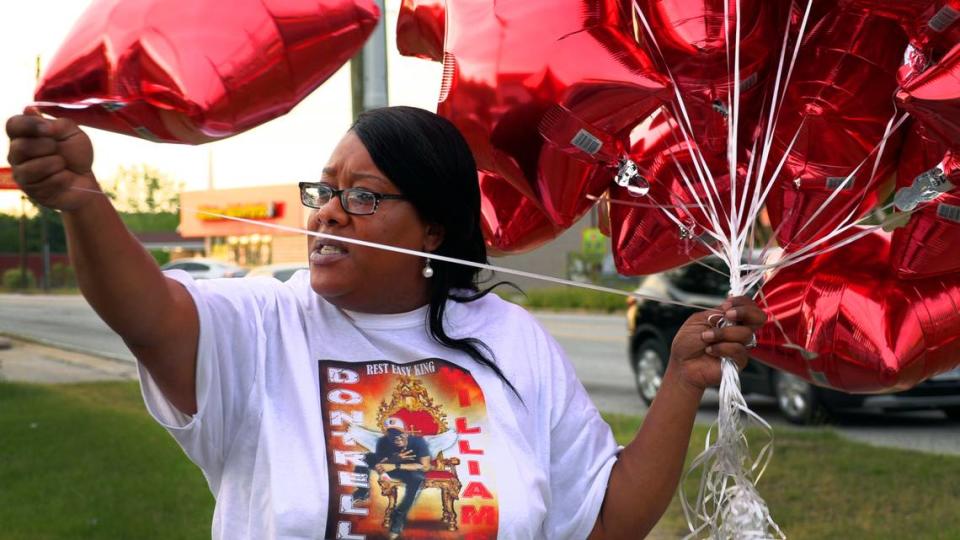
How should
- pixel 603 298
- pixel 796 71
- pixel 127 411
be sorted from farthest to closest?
pixel 603 298, pixel 127 411, pixel 796 71

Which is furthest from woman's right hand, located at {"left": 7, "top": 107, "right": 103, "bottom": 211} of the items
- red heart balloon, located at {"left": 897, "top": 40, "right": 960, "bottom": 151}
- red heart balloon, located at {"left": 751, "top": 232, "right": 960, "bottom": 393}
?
red heart balloon, located at {"left": 751, "top": 232, "right": 960, "bottom": 393}

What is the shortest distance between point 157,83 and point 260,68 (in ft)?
0.50

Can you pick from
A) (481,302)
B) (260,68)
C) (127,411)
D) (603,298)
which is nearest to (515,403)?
(481,302)

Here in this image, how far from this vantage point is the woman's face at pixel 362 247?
1.71m

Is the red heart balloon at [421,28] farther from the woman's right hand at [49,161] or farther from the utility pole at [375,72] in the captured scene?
the utility pole at [375,72]

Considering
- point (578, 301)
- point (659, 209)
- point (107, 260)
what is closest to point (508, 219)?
point (659, 209)

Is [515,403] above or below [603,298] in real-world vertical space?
above

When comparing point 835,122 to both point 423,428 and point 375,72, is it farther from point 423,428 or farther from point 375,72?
point 375,72

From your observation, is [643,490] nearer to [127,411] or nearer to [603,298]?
[127,411]

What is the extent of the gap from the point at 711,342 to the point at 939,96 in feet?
1.61

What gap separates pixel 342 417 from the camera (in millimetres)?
1675

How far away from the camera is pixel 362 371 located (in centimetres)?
172

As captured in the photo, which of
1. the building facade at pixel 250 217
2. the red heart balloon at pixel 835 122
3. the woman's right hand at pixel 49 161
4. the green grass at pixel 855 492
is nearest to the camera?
the woman's right hand at pixel 49 161

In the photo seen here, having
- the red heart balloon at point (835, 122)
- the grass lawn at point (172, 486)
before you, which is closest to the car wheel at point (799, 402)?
the grass lawn at point (172, 486)
